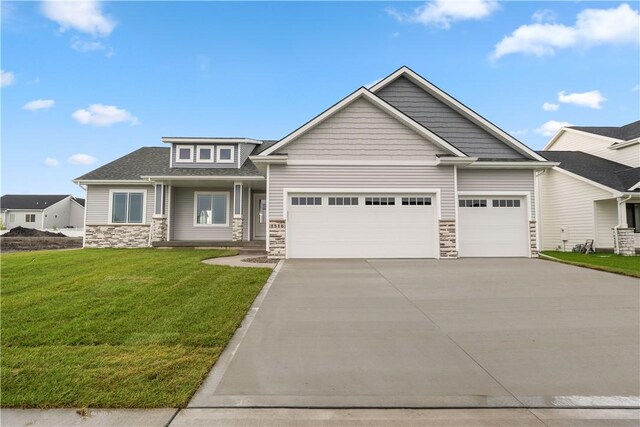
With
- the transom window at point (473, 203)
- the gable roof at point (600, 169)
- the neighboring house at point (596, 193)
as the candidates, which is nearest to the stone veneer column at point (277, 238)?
the transom window at point (473, 203)

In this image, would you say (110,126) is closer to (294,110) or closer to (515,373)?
(294,110)

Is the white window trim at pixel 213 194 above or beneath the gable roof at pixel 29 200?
beneath

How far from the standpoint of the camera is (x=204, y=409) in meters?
2.86

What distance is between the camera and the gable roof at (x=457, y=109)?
1375 centimetres

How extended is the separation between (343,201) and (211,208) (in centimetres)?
816

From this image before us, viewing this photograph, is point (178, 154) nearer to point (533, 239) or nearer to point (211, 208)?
point (211, 208)

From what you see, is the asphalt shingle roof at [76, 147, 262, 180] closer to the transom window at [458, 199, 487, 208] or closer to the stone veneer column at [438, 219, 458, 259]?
the stone veneer column at [438, 219, 458, 259]

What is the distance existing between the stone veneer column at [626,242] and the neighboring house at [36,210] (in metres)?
56.2

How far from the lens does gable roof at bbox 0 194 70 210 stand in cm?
4678

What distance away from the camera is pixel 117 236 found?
16891 mm

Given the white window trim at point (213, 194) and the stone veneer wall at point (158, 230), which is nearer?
the stone veneer wall at point (158, 230)

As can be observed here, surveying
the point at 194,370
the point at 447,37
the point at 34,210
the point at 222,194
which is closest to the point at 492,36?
the point at 447,37

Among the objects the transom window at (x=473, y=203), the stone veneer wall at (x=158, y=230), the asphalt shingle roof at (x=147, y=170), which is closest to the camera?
the transom window at (x=473, y=203)

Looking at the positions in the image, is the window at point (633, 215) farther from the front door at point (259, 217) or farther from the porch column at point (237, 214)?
the porch column at point (237, 214)
